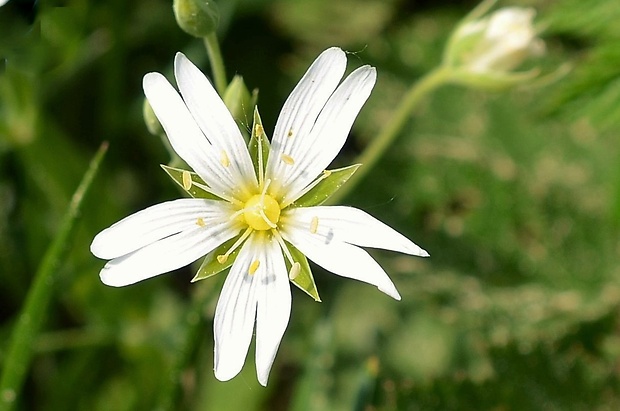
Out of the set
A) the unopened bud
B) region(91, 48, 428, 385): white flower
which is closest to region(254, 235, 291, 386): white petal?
region(91, 48, 428, 385): white flower

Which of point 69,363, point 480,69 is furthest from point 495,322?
point 69,363

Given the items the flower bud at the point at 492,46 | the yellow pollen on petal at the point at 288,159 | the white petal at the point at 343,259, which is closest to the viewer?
the white petal at the point at 343,259

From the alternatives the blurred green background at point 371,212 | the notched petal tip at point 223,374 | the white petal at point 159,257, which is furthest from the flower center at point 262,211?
the blurred green background at point 371,212

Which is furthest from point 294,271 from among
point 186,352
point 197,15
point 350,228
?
point 197,15

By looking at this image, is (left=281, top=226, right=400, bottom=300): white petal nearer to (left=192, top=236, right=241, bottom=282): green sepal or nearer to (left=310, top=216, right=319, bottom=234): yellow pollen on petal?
(left=310, top=216, right=319, bottom=234): yellow pollen on petal

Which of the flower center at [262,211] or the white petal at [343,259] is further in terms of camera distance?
the flower center at [262,211]

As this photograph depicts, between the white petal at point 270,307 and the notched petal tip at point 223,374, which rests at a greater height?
the white petal at point 270,307

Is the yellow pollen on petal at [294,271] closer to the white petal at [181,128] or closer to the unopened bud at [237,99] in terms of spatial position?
the white petal at [181,128]
